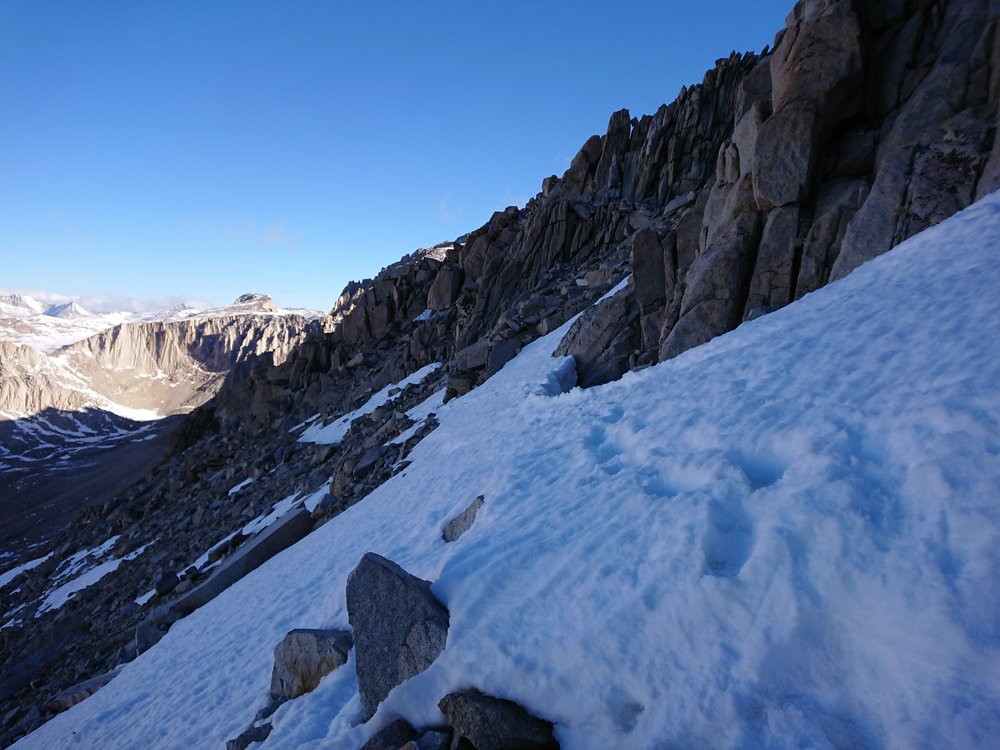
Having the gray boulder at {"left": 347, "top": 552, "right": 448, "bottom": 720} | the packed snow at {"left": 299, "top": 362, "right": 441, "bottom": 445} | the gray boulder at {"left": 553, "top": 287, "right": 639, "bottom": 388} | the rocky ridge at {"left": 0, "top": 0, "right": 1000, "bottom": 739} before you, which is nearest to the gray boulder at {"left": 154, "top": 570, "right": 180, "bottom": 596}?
the rocky ridge at {"left": 0, "top": 0, "right": 1000, "bottom": 739}

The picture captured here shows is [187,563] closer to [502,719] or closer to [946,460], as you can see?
[502,719]

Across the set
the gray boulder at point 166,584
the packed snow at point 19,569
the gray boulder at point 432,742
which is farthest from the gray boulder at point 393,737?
the packed snow at point 19,569

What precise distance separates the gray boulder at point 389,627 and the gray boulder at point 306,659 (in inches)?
39.2

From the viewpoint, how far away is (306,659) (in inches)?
253

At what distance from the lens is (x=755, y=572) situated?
12.3ft

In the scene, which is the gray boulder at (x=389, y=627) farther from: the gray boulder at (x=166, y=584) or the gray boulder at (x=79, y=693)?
the gray boulder at (x=166, y=584)

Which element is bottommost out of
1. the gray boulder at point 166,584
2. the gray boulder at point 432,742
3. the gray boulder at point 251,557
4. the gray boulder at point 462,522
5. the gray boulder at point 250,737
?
the gray boulder at point 166,584

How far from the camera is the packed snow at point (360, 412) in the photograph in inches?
1262

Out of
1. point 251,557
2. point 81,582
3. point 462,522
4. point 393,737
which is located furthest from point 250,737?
point 81,582

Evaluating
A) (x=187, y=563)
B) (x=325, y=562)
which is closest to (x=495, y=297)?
(x=187, y=563)

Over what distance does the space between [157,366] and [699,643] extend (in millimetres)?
221530

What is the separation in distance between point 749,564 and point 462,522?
5131 millimetres

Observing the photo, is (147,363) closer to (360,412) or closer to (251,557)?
(360,412)

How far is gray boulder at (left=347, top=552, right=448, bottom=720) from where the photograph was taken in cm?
479
